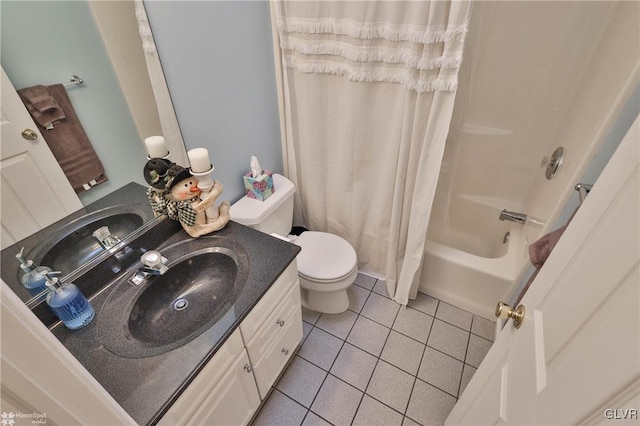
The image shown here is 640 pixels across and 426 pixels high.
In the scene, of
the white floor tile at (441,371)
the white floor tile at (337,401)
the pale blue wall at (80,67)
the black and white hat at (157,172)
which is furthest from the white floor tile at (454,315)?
the pale blue wall at (80,67)

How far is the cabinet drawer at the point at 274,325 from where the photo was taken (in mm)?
1116

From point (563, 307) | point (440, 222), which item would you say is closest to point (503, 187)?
point (440, 222)

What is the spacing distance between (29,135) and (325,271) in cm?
125

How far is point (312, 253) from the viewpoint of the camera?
1.71 m

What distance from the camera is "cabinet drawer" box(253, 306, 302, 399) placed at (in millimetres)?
1227

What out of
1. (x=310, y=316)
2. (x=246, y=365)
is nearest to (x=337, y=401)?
(x=310, y=316)

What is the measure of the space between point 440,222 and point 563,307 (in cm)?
154

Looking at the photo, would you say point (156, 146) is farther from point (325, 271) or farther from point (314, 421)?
point (314, 421)

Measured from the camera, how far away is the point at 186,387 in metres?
0.79

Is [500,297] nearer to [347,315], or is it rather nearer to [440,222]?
[440,222]

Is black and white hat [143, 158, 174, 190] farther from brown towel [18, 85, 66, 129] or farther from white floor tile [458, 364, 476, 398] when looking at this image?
white floor tile [458, 364, 476, 398]

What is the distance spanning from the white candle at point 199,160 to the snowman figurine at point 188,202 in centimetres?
6

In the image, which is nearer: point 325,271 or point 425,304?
point 325,271

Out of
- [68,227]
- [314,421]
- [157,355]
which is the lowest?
[314,421]
